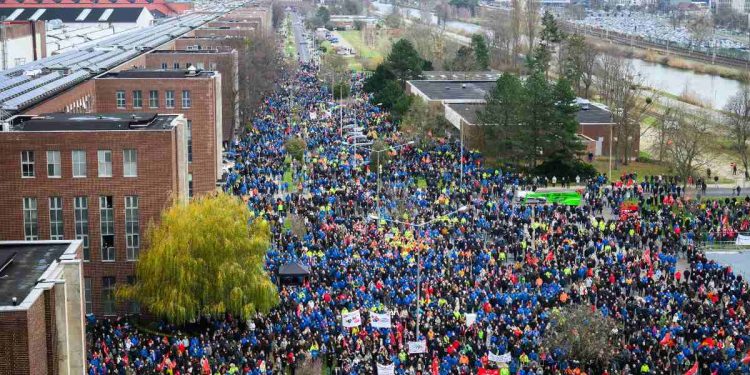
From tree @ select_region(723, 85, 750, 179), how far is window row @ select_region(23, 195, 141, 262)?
41.6 meters

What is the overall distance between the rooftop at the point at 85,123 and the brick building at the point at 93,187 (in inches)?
1.4

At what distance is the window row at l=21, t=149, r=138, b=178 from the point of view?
37094 mm

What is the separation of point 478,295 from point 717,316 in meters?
8.04

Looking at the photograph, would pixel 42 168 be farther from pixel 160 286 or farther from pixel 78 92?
pixel 78 92

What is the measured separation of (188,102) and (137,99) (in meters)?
2.99

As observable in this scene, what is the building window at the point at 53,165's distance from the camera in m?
37.2

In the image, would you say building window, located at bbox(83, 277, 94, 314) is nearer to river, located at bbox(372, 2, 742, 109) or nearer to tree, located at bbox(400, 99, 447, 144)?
tree, located at bbox(400, 99, 447, 144)

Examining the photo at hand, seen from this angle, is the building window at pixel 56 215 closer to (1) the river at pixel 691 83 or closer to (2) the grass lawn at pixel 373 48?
(1) the river at pixel 691 83

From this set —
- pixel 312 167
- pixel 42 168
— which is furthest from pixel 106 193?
pixel 312 167

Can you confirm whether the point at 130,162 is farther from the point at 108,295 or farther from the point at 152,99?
the point at 152,99

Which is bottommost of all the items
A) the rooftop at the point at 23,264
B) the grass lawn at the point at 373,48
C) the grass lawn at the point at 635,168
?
the grass lawn at the point at 635,168

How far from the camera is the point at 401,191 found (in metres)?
56.0

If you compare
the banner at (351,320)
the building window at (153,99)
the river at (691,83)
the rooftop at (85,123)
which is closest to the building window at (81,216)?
the rooftop at (85,123)

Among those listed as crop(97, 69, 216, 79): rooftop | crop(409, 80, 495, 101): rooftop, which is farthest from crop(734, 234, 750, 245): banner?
crop(409, 80, 495, 101): rooftop
